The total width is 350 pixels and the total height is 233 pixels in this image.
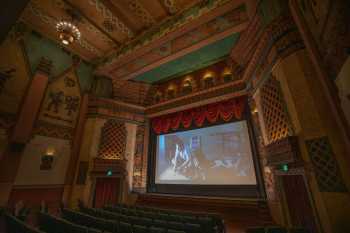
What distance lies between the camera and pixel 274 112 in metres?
4.68

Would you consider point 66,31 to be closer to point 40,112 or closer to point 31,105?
point 31,105

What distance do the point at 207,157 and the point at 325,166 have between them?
5247 mm

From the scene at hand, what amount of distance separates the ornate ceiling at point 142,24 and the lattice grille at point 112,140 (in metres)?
3.25

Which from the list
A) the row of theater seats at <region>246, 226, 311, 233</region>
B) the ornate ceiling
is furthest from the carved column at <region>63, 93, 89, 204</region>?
the row of theater seats at <region>246, 226, 311, 233</region>

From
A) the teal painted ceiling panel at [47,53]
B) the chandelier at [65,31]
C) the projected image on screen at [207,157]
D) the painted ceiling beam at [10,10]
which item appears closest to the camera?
the painted ceiling beam at [10,10]

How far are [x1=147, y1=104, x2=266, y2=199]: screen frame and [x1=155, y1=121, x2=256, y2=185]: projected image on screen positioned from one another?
0.55 feet

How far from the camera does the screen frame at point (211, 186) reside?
670 centimetres

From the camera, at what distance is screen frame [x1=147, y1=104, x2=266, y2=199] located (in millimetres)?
6695

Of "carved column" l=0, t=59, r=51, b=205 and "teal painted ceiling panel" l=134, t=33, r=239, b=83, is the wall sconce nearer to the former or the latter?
"carved column" l=0, t=59, r=51, b=205

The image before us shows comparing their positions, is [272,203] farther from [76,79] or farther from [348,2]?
[76,79]

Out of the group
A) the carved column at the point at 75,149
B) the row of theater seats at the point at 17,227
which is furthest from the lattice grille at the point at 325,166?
the carved column at the point at 75,149

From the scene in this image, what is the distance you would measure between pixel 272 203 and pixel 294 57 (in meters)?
4.48

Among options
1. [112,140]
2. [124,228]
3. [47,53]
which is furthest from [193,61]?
[124,228]

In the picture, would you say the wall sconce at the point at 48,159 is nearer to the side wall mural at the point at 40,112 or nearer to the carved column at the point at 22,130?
the side wall mural at the point at 40,112
